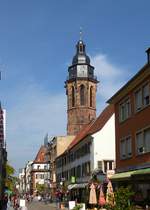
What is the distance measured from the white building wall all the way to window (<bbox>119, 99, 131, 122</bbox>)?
1913 cm

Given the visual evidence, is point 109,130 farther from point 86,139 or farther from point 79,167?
point 79,167

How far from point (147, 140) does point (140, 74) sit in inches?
169

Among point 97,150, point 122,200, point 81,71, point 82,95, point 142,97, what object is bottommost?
point 122,200

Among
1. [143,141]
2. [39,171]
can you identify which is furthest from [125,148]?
[39,171]

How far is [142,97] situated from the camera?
37.1 m

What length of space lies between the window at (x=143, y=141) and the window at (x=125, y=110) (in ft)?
10.5

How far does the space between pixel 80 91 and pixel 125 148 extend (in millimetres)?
89240

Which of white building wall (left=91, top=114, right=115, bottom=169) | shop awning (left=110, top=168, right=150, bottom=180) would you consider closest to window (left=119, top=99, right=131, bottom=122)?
shop awning (left=110, top=168, right=150, bottom=180)

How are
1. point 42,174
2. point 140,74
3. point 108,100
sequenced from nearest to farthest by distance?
point 140,74 → point 108,100 → point 42,174

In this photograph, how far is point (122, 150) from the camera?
4353 centimetres

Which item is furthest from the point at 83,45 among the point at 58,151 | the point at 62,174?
the point at 62,174

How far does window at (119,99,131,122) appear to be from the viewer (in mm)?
41375

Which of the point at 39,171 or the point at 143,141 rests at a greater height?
the point at 39,171

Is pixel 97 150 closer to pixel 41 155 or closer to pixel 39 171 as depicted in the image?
pixel 39 171
